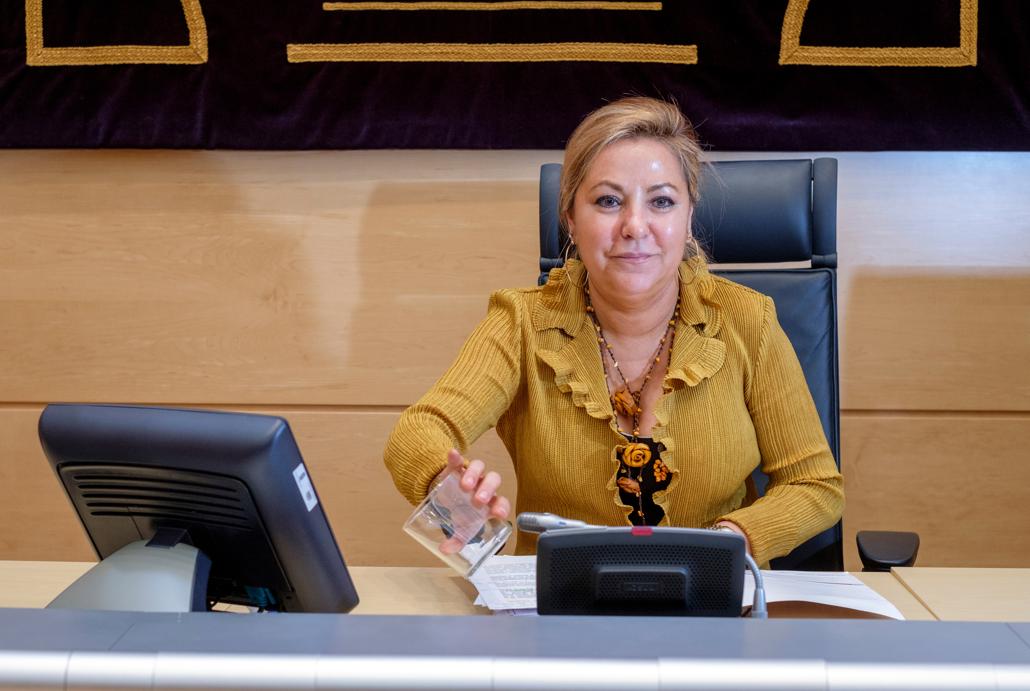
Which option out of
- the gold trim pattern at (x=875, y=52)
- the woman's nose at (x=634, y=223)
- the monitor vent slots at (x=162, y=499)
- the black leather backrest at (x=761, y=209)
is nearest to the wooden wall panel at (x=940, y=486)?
the gold trim pattern at (x=875, y=52)

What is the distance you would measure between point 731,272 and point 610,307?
260mm

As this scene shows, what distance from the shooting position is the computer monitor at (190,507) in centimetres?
86

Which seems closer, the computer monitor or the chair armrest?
the computer monitor

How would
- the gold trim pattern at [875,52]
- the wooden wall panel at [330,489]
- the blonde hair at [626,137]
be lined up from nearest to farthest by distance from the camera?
1. the blonde hair at [626,137]
2. the gold trim pattern at [875,52]
3. the wooden wall panel at [330,489]

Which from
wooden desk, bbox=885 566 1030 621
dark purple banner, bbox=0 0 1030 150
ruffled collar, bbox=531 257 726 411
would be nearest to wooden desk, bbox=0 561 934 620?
wooden desk, bbox=885 566 1030 621

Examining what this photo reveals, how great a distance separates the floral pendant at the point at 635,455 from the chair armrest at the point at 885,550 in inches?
13.3

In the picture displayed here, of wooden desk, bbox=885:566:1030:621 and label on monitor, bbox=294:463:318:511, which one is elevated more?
label on monitor, bbox=294:463:318:511

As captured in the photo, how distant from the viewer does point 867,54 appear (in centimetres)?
235

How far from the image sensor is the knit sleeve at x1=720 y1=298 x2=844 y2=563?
4.93 feet

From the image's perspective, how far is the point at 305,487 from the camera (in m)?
0.89

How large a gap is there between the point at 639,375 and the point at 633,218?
0.88ft

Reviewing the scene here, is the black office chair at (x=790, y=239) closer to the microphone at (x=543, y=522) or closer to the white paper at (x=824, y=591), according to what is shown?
the white paper at (x=824, y=591)

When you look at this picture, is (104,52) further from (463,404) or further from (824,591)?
(824,591)

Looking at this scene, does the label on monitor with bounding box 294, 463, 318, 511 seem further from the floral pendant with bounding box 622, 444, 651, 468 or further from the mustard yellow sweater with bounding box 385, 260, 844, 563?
the floral pendant with bounding box 622, 444, 651, 468
